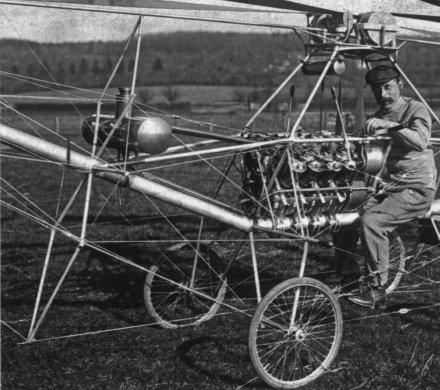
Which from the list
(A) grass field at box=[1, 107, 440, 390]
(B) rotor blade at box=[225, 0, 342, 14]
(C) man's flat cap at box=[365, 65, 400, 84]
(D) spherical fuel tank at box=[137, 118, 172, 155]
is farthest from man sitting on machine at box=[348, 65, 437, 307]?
(D) spherical fuel tank at box=[137, 118, 172, 155]

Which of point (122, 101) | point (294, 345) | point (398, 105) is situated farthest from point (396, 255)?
point (122, 101)

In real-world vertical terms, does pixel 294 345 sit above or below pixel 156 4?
below

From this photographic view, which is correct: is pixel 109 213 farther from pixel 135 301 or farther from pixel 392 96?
pixel 392 96

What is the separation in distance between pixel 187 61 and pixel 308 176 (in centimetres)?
5321

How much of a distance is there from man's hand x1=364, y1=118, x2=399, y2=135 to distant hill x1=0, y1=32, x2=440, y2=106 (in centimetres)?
4400

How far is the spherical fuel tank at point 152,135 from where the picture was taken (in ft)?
15.7

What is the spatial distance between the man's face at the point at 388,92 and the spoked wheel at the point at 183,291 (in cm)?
226

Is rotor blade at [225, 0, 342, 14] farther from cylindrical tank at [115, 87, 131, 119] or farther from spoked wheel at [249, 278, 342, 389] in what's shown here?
spoked wheel at [249, 278, 342, 389]

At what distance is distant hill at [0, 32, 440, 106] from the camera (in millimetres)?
51250

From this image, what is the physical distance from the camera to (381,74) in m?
5.75

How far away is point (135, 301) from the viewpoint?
6.88m

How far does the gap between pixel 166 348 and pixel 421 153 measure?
303cm

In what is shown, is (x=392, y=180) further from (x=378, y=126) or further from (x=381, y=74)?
(x=381, y=74)

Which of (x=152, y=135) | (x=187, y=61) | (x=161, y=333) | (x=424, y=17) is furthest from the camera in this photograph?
(x=187, y=61)
